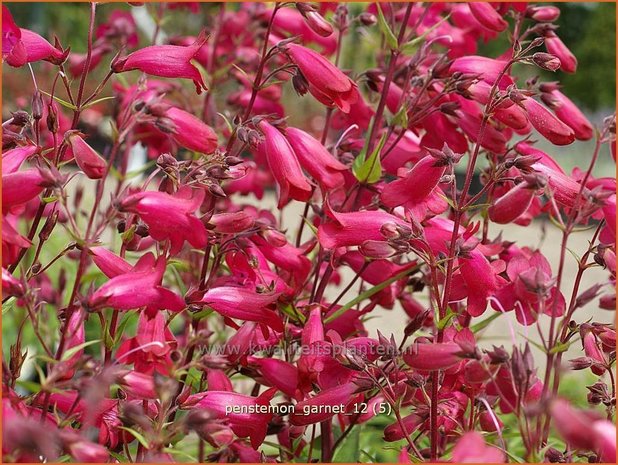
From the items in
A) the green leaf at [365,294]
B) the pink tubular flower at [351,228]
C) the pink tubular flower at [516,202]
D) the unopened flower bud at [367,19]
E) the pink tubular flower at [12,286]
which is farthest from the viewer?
the unopened flower bud at [367,19]

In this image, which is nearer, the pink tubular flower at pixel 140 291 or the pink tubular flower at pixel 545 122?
the pink tubular flower at pixel 140 291

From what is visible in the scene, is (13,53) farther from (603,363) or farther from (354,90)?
(603,363)

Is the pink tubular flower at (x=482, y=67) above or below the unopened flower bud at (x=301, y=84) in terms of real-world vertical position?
above

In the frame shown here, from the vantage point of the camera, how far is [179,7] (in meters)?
2.91

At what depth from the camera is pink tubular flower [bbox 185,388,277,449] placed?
127cm

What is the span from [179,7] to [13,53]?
1683mm

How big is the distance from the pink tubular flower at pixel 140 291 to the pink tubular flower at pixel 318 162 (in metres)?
0.38

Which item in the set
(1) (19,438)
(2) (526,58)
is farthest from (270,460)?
(2) (526,58)

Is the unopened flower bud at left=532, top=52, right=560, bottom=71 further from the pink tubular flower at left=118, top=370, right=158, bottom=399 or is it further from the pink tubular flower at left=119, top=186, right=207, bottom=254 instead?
the pink tubular flower at left=118, top=370, right=158, bottom=399

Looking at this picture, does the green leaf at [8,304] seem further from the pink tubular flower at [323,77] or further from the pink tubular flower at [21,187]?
the pink tubular flower at [323,77]

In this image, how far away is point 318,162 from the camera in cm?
146

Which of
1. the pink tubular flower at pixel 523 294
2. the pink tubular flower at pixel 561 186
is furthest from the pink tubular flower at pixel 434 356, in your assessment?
the pink tubular flower at pixel 561 186

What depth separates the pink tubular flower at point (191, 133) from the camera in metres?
1.32

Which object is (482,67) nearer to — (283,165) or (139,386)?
(283,165)
